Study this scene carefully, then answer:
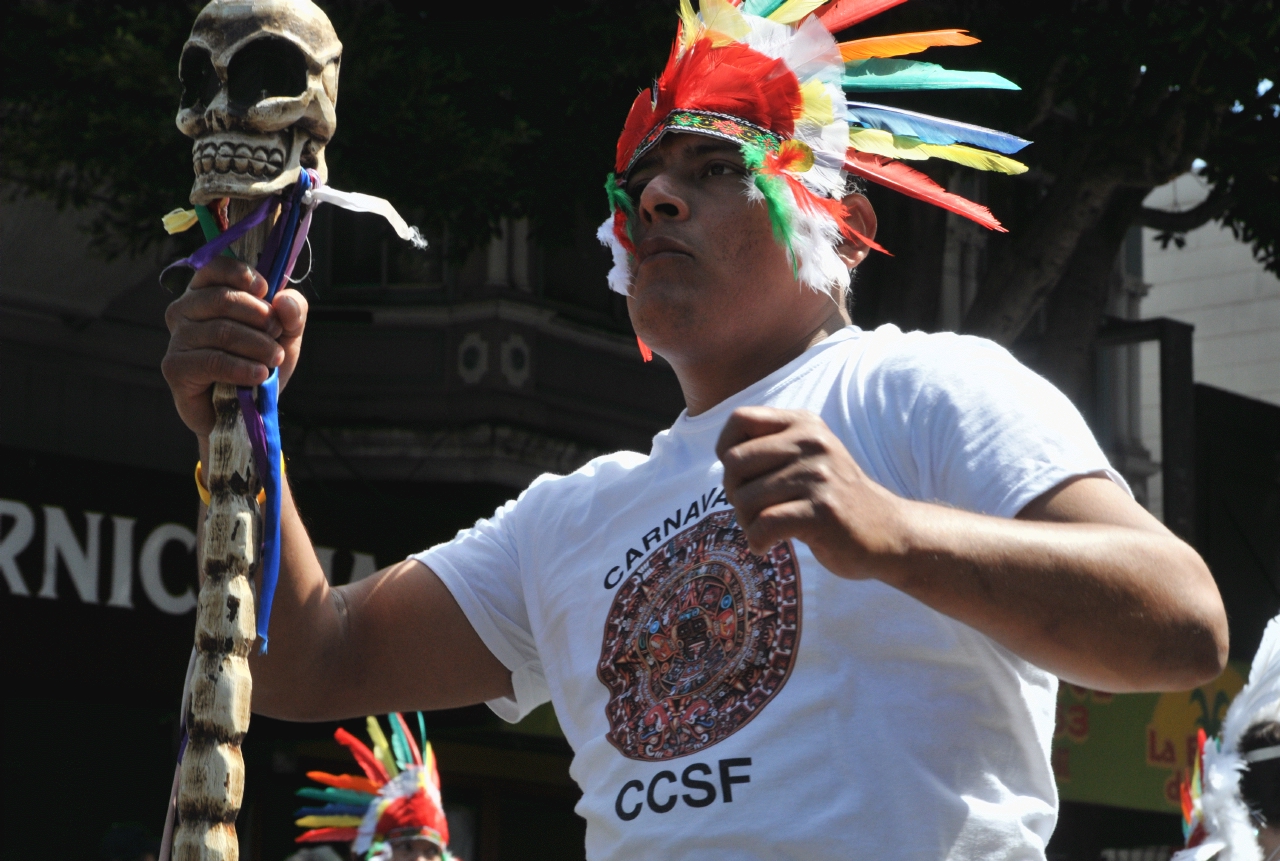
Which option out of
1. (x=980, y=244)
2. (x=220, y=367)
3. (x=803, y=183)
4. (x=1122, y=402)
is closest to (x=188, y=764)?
(x=220, y=367)

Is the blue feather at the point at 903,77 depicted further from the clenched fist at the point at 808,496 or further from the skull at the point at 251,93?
the clenched fist at the point at 808,496

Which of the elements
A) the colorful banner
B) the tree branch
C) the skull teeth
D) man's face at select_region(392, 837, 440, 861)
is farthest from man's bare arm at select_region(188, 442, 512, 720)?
the colorful banner

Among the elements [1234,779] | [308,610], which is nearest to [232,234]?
[308,610]

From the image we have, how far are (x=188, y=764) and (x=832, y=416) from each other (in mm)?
946

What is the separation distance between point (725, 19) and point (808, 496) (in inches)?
50.6

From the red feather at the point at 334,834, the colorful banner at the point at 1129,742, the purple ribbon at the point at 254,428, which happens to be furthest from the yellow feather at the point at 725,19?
the colorful banner at the point at 1129,742

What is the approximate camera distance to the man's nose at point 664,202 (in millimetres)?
2553

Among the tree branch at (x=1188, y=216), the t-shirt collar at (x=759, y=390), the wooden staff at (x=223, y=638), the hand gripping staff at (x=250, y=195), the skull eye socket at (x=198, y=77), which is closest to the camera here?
the wooden staff at (x=223, y=638)

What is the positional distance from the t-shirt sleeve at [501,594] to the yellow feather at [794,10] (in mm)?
896

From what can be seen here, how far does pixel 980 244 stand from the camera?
1364 centimetres

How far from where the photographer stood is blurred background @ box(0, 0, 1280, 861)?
7488 mm

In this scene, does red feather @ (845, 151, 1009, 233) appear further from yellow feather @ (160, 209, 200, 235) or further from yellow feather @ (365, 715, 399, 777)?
yellow feather @ (365, 715, 399, 777)

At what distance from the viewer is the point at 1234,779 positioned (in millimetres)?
5551

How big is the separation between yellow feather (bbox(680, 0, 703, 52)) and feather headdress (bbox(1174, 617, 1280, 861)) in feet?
11.5
